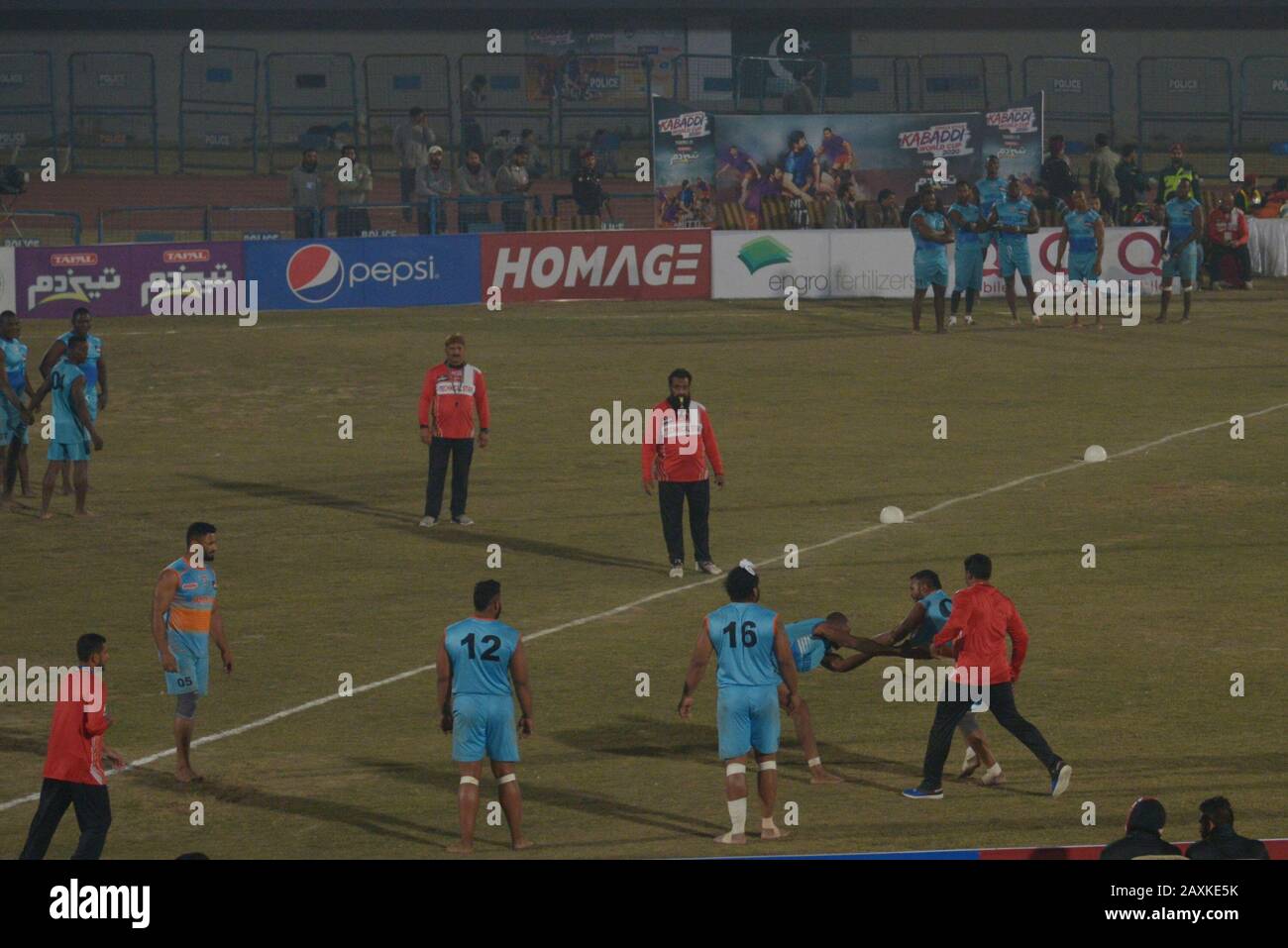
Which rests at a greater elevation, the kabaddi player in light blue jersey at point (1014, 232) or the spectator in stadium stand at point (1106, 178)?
the spectator in stadium stand at point (1106, 178)

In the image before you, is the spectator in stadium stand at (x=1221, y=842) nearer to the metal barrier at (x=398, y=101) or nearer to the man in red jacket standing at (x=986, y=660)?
the man in red jacket standing at (x=986, y=660)

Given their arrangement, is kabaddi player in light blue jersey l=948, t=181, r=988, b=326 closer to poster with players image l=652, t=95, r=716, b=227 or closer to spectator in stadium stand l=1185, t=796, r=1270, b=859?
poster with players image l=652, t=95, r=716, b=227

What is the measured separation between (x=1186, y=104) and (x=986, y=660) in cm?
4039

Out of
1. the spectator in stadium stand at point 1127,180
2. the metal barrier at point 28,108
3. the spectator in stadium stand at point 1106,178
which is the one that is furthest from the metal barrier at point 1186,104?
the metal barrier at point 28,108

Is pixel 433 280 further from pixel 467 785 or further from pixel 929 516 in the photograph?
pixel 467 785

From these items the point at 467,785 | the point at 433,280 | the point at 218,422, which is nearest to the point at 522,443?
the point at 218,422

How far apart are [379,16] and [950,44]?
651 inches

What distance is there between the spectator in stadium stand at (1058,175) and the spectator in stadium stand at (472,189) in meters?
11.6

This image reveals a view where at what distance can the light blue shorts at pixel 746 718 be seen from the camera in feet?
44.9

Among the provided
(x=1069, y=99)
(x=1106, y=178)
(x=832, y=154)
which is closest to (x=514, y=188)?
(x=832, y=154)

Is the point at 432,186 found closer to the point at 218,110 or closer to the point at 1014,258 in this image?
the point at 1014,258

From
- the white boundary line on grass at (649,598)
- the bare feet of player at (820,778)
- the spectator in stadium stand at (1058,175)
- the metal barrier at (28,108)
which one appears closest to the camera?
the bare feet of player at (820,778)

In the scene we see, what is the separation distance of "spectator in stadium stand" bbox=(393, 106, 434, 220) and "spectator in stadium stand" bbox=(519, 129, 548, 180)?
2.93 meters

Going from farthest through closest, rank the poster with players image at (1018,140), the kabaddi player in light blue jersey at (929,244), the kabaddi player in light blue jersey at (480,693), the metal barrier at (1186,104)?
the metal barrier at (1186,104), the poster with players image at (1018,140), the kabaddi player in light blue jersey at (929,244), the kabaddi player in light blue jersey at (480,693)
